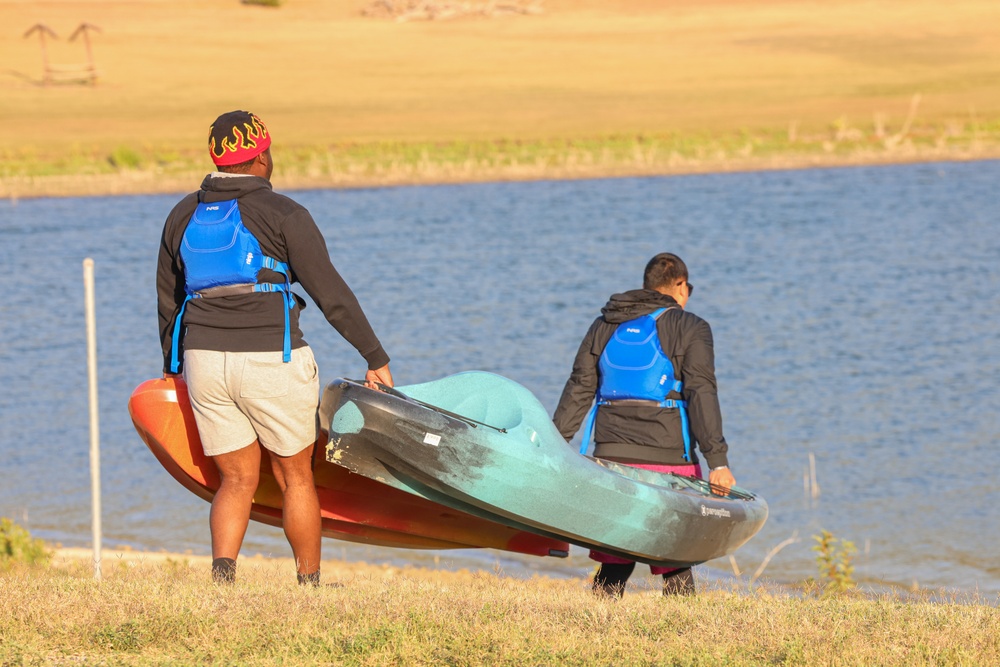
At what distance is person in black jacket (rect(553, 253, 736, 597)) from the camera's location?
5.98 m

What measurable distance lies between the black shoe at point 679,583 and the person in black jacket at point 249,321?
1608 mm

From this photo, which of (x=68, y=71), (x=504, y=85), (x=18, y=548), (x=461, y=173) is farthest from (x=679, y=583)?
(x=68, y=71)

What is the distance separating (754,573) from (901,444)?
4.27 metres

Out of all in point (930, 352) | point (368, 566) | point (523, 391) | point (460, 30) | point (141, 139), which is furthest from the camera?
point (460, 30)

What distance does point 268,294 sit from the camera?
539 centimetres

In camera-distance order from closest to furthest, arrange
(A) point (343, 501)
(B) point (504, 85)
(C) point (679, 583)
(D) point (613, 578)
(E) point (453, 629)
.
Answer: (E) point (453, 629), (C) point (679, 583), (D) point (613, 578), (A) point (343, 501), (B) point (504, 85)

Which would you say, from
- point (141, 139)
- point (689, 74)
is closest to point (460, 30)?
point (689, 74)

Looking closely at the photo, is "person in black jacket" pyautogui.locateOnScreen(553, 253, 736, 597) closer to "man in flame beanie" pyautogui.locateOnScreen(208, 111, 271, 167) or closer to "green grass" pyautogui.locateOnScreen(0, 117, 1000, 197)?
"man in flame beanie" pyautogui.locateOnScreen(208, 111, 271, 167)

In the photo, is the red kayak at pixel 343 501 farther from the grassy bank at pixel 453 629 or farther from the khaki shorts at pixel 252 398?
the grassy bank at pixel 453 629

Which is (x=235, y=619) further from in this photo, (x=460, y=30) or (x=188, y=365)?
(x=460, y=30)

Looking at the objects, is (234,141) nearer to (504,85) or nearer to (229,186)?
(229,186)

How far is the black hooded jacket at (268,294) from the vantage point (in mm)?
5359

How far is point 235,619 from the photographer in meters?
4.66

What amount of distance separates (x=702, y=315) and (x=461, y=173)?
20.4 metres
